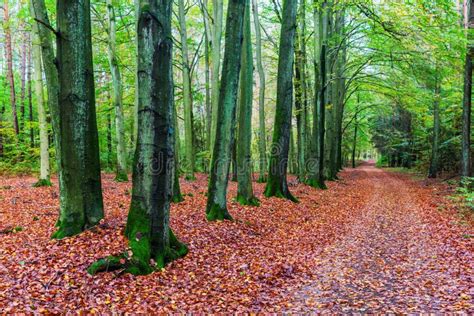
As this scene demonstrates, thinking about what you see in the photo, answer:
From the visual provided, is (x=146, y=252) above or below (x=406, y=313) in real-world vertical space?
above

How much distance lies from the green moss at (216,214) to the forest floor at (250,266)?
0.77 feet

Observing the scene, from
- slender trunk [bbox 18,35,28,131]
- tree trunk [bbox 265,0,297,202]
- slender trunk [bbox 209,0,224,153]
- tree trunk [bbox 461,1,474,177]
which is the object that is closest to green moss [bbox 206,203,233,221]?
slender trunk [bbox 209,0,224,153]

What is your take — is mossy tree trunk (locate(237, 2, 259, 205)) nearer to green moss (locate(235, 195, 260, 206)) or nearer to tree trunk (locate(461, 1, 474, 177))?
green moss (locate(235, 195, 260, 206))

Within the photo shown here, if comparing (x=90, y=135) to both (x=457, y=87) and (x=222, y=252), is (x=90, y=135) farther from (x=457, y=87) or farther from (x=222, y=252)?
(x=457, y=87)

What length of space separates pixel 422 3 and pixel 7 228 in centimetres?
1165

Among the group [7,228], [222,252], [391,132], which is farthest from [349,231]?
[391,132]

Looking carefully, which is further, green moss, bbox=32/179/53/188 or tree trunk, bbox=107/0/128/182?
tree trunk, bbox=107/0/128/182

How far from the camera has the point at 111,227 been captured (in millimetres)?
6301

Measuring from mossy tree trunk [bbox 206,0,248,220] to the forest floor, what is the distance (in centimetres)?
59

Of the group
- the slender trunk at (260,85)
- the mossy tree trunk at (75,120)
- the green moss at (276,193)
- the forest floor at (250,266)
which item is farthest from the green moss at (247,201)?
the slender trunk at (260,85)

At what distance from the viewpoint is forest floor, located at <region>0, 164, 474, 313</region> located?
4500mm

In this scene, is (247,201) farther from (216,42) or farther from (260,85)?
(260,85)

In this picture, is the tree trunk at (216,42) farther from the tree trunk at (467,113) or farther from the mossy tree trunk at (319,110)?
the tree trunk at (467,113)

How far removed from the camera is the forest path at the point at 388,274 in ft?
15.2
